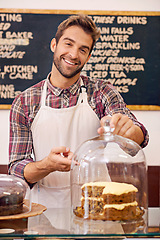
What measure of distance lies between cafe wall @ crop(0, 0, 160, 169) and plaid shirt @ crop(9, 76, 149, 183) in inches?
29.7

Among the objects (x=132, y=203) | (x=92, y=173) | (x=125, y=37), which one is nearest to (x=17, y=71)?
(x=125, y=37)

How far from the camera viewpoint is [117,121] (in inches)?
48.5

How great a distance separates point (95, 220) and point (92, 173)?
0.66ft

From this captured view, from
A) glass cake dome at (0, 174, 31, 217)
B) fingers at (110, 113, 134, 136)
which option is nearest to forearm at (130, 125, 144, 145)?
fingers at (110, 113, 134, 136)

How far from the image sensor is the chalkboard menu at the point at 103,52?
2.67m

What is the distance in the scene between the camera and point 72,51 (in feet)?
6.26

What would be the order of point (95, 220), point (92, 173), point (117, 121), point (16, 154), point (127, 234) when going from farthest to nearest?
point (16, 154)
point (117, 121)
point (92, 173)
point (95, 220)
point (127, 234)

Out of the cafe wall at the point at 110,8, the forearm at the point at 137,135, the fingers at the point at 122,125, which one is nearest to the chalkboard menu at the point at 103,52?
the cafe wall at the point at 110,8

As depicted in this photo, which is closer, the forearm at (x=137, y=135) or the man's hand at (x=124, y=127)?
the man's hand at (x=124, y=127)

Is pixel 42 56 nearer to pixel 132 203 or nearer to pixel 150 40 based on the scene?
pixel 150 40

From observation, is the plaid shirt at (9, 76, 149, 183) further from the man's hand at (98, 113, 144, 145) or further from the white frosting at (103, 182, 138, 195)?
the white frosting at (103, 182, 138, 195)

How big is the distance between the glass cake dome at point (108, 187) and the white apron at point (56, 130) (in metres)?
0.77

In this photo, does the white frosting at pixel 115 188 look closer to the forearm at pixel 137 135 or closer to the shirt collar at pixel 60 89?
the forearm at pixel 137 135

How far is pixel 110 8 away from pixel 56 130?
1280mm
